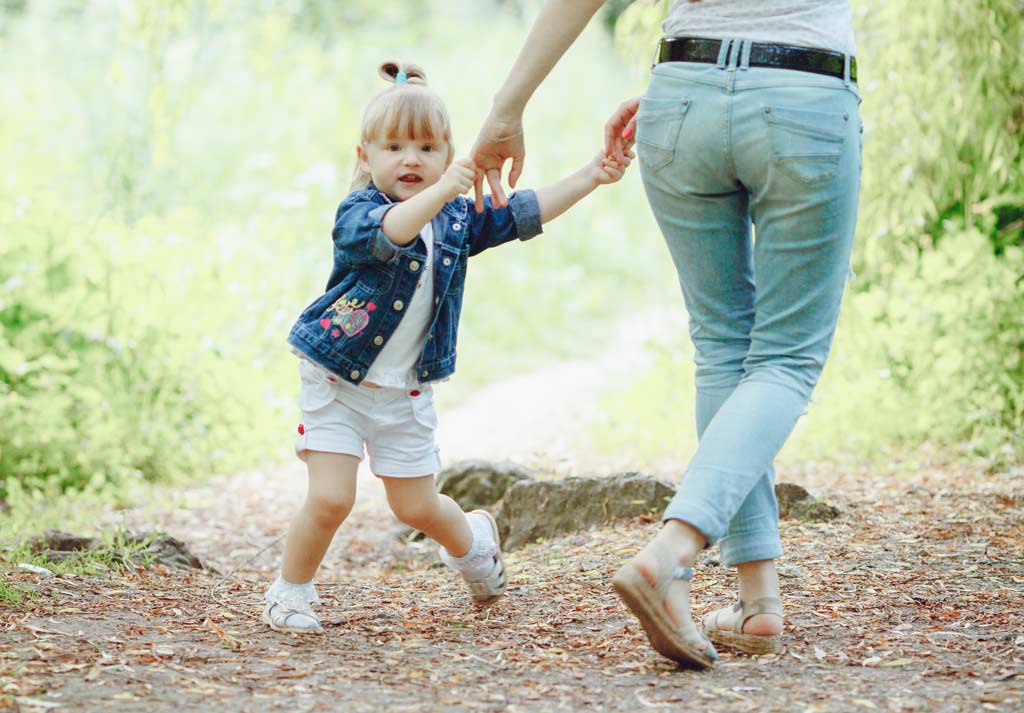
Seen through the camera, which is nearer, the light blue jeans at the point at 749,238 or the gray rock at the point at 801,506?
the light blue jeans at the point at 749,238

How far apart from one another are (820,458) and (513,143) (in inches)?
134

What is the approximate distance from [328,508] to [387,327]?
423 millimetres

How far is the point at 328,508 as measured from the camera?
264cm

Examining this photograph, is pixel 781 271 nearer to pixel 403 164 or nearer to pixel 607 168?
pixel 607 168

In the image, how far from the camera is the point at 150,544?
3.65 metres

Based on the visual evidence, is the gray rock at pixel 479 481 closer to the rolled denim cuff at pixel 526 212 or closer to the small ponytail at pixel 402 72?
the rolled denim cuff at pixel 526 212

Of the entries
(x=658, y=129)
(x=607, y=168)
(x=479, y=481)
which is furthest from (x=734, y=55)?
(x=479, y=481)

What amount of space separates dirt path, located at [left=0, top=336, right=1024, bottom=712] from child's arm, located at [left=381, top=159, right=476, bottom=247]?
0.89m

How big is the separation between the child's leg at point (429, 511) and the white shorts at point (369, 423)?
0.04 m

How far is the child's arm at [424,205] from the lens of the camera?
241 cm

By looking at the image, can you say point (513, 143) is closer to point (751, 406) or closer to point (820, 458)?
point (751, 406)

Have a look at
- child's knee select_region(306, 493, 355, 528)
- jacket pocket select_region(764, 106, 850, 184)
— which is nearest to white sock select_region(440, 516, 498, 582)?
child's knee select_region(306, 493, 355, 528)

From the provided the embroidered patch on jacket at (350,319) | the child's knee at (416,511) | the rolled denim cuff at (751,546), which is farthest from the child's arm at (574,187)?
the rolled denim cuff at (751,546)

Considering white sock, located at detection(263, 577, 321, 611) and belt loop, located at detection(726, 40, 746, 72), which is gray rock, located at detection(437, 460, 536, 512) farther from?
belt loop, located at detection(726, 40, 746, 72)
